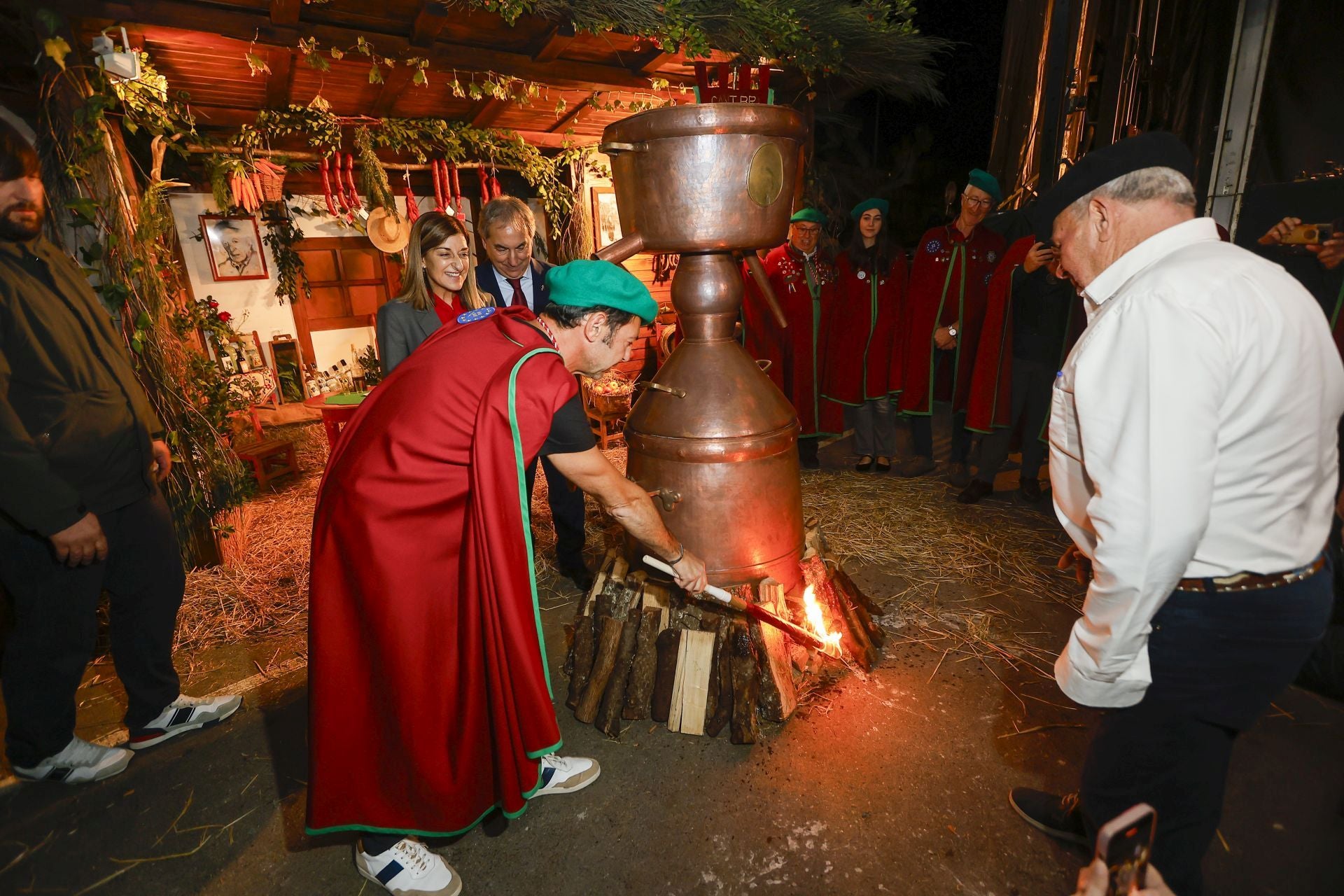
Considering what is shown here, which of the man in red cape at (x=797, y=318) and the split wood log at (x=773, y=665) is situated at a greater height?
the man in red cape at (x=797, y=318)

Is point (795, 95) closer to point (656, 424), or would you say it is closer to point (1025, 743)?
point (656, 424)

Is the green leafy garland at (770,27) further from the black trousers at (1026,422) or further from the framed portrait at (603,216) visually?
the framed portrait at (603,216)

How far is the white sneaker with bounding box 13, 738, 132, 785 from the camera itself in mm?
2576

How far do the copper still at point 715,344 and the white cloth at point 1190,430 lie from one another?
4.73 feet

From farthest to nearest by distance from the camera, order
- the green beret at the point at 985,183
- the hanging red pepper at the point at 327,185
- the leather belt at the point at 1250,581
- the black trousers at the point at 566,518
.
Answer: the hanging red pepper at the point at 327,185 < the green beret at the point at 985,183 < the black trousers at the point at 566,518 < the leather belt at the point at 1250,581

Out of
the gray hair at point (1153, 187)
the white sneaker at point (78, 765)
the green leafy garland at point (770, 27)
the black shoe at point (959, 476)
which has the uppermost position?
the green leafy garland at point (770, 27)

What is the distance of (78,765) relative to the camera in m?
2.61

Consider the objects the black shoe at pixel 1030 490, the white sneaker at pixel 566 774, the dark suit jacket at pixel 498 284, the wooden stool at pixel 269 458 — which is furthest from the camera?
the wooden stool at pixel 269 458

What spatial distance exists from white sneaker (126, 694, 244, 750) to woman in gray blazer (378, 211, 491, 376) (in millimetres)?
1807

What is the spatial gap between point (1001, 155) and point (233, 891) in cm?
750

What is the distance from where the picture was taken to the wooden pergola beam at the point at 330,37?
11.4 ft

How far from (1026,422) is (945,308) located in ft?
3.74

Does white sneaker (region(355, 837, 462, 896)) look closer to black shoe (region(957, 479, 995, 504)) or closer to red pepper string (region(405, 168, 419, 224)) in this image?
black shoe (region(957, 479, 995, 504))

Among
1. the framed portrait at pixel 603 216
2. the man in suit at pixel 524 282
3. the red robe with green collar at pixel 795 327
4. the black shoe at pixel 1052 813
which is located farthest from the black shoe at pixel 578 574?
the framed portrait at pixel 603 216
